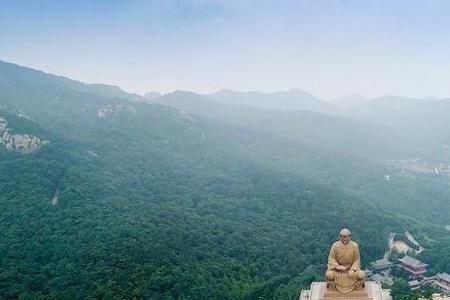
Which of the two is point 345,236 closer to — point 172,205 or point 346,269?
point 346,269

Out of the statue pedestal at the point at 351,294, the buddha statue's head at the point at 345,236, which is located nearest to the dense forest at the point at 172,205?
the statue pedestal at the point at 351,294

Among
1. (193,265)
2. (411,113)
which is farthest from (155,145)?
(411,113)

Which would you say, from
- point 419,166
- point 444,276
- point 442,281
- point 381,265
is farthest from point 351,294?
point 419,166

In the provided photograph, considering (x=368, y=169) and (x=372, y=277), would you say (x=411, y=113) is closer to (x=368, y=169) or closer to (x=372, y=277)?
(x=368, y=169)

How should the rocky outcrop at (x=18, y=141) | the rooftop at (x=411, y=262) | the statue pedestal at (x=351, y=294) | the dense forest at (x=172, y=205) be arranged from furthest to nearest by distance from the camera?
the rocky outcrop at (x=18, y=141) < the rooftop at (x=411, y=262) < the dense forest at (x=172, y=205) < the statue pedestal at (x=351, y=294)

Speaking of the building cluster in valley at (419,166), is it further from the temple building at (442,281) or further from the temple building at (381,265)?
the temple building at (442,281)

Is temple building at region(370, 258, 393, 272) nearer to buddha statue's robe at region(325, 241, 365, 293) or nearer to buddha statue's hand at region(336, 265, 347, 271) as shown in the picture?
buddha statue's robe at region(325, 241, 365, 293)
